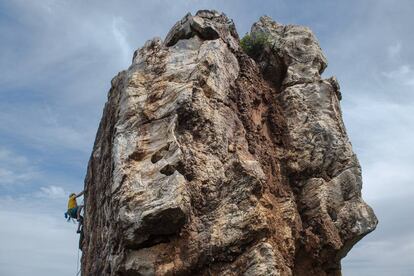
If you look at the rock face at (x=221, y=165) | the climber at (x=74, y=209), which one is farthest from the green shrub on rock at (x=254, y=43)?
the climber at (x=74, y=209)

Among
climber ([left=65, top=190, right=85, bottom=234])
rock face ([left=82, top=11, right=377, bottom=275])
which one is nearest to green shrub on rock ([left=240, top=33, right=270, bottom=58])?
rock face ([left=82, top=11, right=377, bottom=275])

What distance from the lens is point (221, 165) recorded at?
666 inches

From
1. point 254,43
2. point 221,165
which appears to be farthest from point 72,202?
point 254,43

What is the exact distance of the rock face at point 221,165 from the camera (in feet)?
50.3

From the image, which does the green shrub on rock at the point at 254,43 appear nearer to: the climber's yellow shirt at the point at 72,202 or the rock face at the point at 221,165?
the rock face at the point at 221,165

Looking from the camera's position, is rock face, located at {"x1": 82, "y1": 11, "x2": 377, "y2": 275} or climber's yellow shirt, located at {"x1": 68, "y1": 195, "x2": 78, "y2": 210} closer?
rock face, located at {"x1": 82, "y1": 11, "x2": 377, "y2": 275}

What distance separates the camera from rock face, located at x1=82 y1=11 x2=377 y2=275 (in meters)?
15.3

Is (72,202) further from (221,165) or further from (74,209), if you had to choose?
(221,165)

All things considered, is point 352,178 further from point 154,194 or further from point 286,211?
point 154,194

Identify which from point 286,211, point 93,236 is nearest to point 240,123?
point 286,211

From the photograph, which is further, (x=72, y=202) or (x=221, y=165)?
(x=72, y=202)

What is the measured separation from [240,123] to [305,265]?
245 inches

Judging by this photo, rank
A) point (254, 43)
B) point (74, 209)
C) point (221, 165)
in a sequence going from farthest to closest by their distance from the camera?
point (74, 209) < point (254, 43) < point (221, 165)

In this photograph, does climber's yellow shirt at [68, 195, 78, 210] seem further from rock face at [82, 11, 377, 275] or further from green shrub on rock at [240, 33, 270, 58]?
green shrub on rock at [240, 33, 270, 58]
